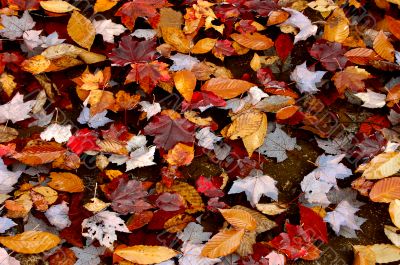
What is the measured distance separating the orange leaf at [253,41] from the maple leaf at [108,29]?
0.60 meters

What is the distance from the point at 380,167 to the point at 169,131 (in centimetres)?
98

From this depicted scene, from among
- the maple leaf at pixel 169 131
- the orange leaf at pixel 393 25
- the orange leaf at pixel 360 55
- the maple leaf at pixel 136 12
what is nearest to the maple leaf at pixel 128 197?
the maple leaf at pixel 169 131

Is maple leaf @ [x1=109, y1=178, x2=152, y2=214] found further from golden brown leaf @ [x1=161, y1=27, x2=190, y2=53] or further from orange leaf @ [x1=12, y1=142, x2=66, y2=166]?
golden brown leaf @ [x1=161, y1=27, x2=190, y2=53]

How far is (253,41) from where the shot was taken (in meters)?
2.37

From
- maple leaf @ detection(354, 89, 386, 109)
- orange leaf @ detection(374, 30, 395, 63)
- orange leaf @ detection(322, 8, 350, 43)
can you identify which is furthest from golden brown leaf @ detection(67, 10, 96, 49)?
orange leaf @ detection(374, 30, 395, 63)

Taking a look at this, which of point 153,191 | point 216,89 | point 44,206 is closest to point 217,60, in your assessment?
point 216,89

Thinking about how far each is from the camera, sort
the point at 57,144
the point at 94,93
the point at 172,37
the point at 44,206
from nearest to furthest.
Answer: the point at 44,206 < the point at 57,144 < the point at 94,93 < the point at 172,37

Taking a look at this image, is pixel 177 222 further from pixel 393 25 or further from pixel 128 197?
pixel 393 25

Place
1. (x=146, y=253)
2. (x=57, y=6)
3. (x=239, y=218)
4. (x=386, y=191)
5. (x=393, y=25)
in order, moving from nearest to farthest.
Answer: (x=146, y=253) → (x=239, y=218) → (x=386, y=191) → (x=57, y=6) → (x=393, y=25)

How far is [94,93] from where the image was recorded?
2.12 m

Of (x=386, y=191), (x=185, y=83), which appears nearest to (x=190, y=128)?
(x=185, y=83)

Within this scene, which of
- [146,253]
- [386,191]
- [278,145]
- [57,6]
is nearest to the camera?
[146,253]

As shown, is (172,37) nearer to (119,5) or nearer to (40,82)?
(119,5)

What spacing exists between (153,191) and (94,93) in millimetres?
569
